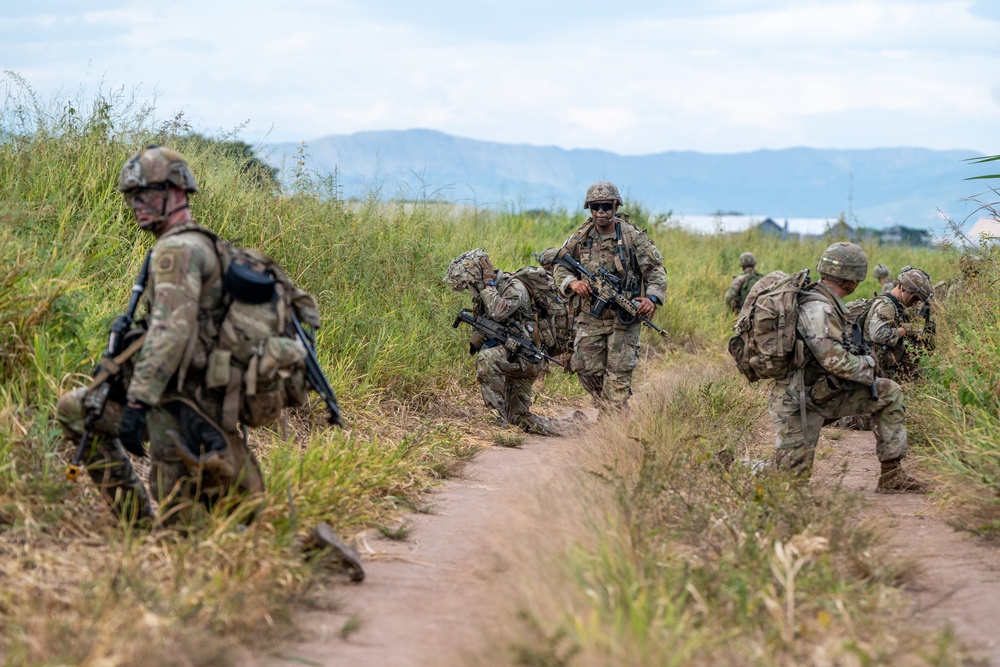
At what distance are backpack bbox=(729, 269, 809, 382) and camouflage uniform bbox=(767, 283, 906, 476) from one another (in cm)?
8

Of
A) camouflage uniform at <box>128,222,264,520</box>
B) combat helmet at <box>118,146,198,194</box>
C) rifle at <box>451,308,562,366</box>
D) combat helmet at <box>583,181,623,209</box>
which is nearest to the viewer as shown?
camouflage uniform at <box>128,222,264,520</box>

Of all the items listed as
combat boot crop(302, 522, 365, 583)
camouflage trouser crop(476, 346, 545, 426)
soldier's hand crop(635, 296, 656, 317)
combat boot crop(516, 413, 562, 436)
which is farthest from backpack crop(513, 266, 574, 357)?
combat boot crop(302, 522, 365, 583)

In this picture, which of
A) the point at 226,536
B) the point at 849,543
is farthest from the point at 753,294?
the point at 226,536

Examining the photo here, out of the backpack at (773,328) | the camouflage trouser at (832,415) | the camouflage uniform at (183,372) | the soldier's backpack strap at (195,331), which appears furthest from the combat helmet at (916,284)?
the soldier's backpack strap at (195,331)

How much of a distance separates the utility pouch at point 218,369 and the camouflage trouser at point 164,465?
A: 0.85ft

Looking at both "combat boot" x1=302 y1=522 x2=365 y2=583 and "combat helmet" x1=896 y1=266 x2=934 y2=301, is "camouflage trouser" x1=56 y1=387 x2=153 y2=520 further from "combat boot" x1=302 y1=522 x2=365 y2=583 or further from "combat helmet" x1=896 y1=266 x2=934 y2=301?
"combat helmet" x1=896 y1=266 x2=934 y2=301

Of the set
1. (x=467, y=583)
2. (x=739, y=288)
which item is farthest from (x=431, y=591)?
(x=739, y=288)

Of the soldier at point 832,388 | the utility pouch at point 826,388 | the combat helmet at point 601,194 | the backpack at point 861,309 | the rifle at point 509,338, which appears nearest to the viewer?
the soldier at point 832,388

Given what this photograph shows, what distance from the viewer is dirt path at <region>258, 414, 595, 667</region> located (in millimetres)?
4082

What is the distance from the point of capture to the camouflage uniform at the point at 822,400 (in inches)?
277

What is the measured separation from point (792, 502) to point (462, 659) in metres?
2.70

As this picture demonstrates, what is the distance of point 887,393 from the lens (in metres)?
7.28

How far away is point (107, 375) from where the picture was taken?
16.0ft

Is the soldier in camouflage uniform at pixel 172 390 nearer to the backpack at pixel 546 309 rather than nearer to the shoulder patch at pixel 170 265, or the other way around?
the shoulder patch at pixel 170 265
